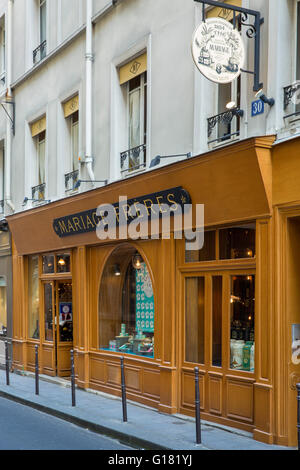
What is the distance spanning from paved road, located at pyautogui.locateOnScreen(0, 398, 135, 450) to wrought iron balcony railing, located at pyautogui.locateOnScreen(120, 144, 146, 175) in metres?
4.51

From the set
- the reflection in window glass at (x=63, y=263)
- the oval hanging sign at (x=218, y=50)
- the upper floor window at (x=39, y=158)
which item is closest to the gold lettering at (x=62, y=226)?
the reflection in window glass at (x=63, y=263)

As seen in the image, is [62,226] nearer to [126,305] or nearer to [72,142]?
[72,142]

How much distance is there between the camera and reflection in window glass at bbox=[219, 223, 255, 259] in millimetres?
8992

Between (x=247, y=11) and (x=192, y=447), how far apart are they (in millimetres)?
5508

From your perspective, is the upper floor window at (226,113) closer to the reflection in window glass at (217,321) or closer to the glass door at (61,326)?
the reflection in window glass at (217,321)

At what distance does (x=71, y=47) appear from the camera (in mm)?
13844

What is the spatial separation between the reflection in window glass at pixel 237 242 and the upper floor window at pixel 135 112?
2556mm

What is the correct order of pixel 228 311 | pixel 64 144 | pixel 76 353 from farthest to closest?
pixel 64 144, pixel 76 353, pixel 228 311

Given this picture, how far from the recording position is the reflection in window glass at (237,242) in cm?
899

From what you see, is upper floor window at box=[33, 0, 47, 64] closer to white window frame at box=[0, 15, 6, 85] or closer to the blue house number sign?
white window frame at box=[0, 15, 6, 85]

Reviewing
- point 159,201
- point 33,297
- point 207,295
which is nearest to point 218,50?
point 159,201
